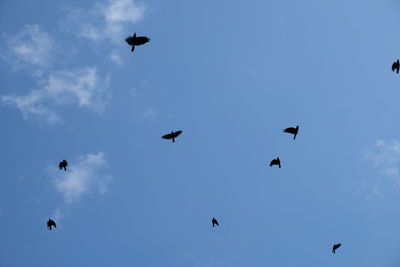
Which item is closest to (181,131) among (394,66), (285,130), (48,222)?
(285,130)

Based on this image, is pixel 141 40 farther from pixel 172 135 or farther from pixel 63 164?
pixel 63 164

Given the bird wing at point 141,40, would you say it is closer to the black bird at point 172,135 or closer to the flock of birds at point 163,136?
the flock of birds at point 163,136

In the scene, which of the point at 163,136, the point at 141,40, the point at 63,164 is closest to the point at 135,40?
the point at 141,40

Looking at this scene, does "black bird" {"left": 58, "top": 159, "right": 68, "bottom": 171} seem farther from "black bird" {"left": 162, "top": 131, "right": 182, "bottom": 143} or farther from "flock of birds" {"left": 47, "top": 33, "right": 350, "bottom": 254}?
"black bird" {"left": 162, "top": 131, "right": 182, "bottom": 143}

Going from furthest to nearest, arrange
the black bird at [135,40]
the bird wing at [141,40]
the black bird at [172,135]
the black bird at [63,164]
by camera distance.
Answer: the black bird at [63,164] < the black bird at [172,135] < the bird wing at [141,40] < the black bird at [135,40]

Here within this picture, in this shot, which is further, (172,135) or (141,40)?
(172,135)

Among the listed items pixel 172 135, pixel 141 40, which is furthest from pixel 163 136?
pixel 141 40

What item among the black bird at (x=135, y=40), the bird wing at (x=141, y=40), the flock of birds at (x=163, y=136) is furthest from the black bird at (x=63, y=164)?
the bird wing at (x=141, y=40)

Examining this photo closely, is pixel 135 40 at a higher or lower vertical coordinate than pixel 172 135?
higher

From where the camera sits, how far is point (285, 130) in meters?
27.8

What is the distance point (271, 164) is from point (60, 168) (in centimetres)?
1393

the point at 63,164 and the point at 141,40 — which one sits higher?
the point at 141,40

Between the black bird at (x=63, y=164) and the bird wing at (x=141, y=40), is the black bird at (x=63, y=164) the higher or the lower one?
the lower one

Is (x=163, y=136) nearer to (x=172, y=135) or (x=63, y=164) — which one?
(x=172, y=135)
